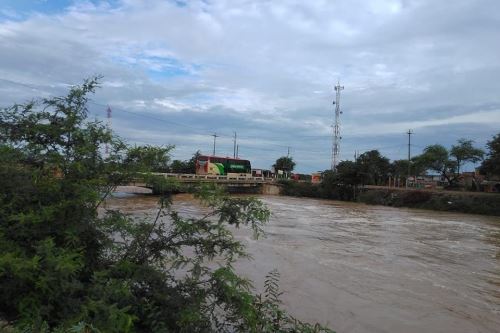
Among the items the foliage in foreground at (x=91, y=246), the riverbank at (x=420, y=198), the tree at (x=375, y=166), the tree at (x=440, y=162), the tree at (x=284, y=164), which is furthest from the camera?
the tree at (x=284, y=164)

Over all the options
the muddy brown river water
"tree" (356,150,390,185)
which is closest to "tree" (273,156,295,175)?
"tree" (356,150,390,185)

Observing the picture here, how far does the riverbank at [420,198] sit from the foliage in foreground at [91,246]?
48.7 metres

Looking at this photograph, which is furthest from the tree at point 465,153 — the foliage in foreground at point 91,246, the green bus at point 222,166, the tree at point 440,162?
the foliage in foreground at point 91,246

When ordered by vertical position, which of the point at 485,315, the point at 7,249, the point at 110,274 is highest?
the point at 7,249

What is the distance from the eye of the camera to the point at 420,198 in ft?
177

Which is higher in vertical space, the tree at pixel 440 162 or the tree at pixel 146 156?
the tree at pixel 440 162

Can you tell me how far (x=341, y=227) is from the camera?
1075 inches

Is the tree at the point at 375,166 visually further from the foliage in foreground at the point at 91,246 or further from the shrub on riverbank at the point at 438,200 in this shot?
the foliage in foreground at the point at 91,246

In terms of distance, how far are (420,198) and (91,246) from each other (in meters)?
53.6

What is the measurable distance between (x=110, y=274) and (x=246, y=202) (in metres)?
1.62

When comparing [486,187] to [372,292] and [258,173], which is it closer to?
[258,173]

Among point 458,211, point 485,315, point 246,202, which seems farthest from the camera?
point 458,211

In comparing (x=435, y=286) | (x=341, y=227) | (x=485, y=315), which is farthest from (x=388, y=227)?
(x=485, y=315)

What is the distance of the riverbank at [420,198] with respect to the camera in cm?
4838
